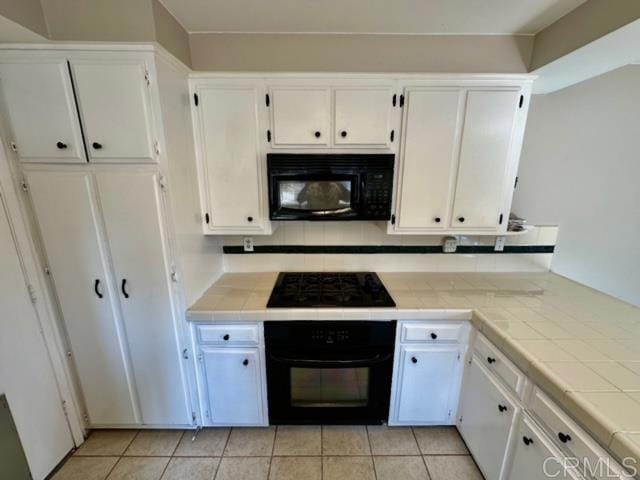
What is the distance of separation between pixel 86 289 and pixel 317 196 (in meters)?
1.41

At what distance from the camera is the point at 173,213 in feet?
4.61

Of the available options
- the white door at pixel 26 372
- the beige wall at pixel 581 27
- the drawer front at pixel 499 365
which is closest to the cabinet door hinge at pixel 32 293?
the white door at pixel 26 372

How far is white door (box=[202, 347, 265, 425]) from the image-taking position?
62.9 inches

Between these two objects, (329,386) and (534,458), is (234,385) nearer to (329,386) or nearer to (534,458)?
(329,386)

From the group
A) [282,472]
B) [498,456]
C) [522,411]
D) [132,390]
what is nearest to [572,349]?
[522,411]

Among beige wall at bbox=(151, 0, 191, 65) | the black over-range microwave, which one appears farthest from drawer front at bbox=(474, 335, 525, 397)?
beige wall at bbox=(151, 0, 191, 65)

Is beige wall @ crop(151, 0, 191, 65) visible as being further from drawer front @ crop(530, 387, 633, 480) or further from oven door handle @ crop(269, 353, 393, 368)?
drawer front @ crop(530, 387, 633, 480)

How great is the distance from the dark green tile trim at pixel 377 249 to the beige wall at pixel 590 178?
0.72 feet

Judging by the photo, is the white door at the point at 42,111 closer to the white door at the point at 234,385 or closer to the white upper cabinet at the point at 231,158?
the white upper cabinet at the point at 231,158

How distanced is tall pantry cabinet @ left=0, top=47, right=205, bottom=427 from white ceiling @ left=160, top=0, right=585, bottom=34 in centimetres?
39

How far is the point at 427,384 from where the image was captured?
165cm

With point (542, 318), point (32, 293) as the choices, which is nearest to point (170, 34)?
point (32, 293)

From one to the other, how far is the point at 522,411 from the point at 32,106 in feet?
8.72

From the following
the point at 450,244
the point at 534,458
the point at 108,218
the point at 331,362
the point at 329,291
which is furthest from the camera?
the point at 450,244
